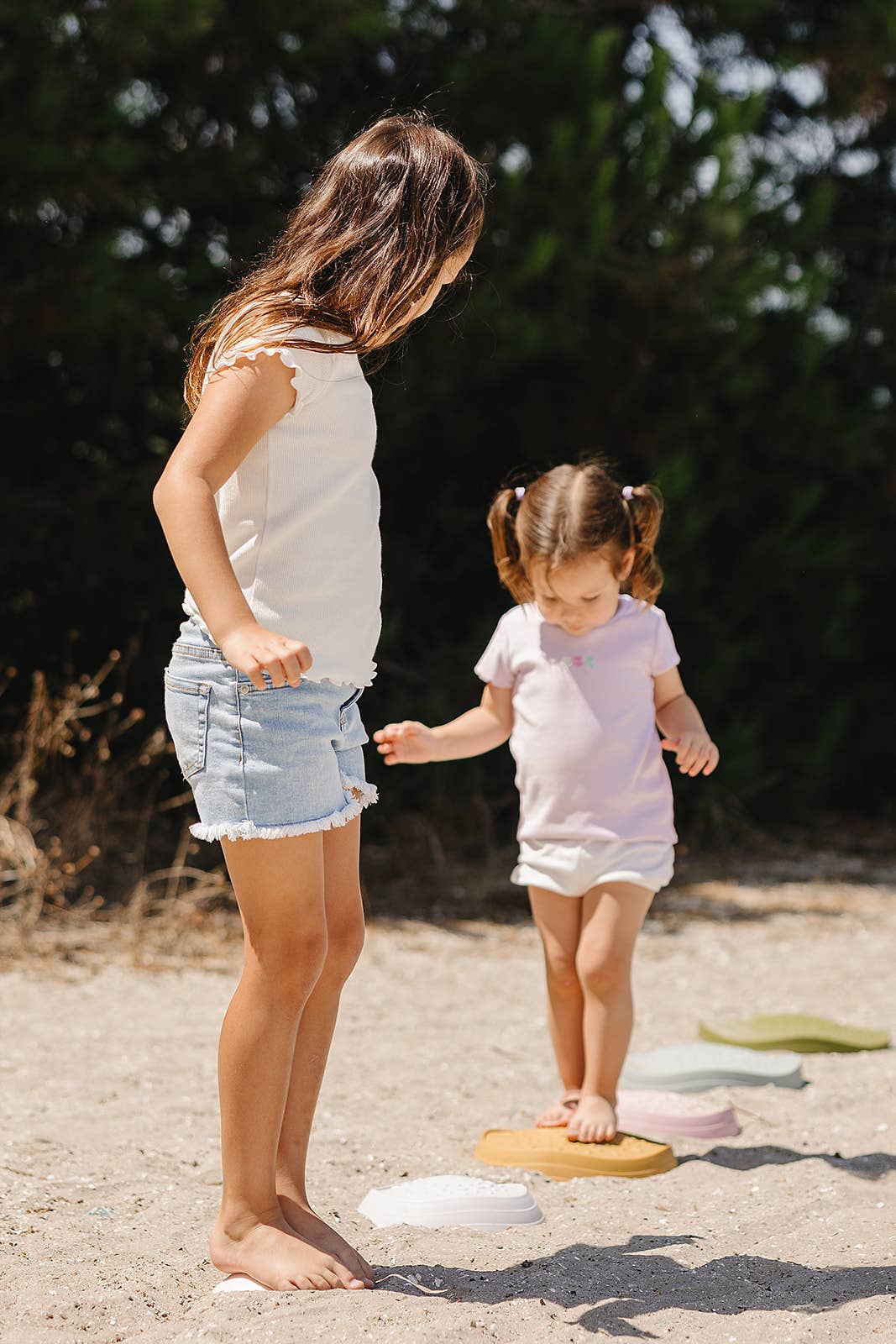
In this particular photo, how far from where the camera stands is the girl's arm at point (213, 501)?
177 cm

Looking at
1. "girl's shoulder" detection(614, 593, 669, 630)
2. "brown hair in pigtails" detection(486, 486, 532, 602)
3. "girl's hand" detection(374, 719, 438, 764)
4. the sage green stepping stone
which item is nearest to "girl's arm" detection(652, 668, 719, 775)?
"girl's shoulder" detection(614, 593, 669, 630)

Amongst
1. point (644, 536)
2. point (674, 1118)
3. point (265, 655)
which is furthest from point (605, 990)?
point (265, 655)

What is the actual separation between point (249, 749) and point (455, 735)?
0.93 meters

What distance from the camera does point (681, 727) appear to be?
9.43 feet

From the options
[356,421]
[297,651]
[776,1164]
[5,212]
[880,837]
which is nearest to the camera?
[297,651]

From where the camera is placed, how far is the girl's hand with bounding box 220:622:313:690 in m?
1.75

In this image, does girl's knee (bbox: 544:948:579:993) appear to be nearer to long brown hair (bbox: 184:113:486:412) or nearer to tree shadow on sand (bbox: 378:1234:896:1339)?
tree shadow on sand (bbox: 378:1234:896:1339)

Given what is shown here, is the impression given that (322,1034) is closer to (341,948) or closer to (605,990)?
(341,948)

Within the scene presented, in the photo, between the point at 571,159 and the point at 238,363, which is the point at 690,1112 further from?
the point at 571,159

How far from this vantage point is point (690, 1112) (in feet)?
10.2

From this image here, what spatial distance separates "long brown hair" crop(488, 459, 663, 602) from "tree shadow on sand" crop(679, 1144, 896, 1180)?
114 cm

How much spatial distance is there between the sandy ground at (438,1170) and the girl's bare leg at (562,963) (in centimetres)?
30

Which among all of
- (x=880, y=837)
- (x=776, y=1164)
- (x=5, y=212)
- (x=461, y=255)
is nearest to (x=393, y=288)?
(x=461, y=255)

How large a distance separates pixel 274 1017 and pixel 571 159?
4.60m
